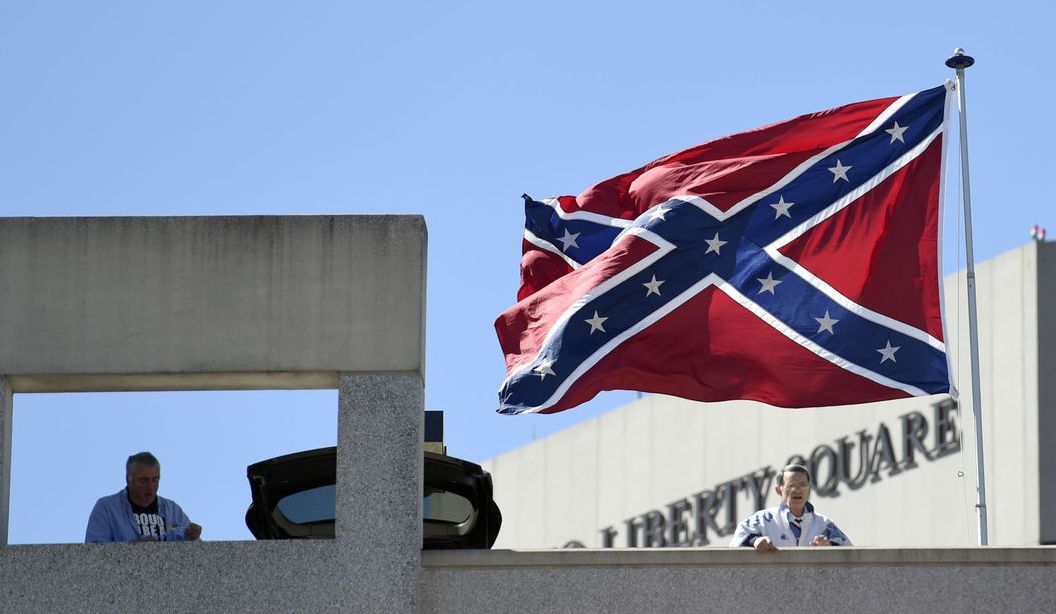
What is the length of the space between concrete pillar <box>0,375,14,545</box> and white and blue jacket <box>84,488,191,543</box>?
507 mm

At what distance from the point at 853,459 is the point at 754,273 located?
20.4 metres

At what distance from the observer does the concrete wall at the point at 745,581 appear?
1188cm

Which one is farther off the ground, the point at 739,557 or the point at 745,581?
the point at 739,557

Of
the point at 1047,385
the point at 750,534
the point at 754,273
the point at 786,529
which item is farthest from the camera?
the point at 1047,385

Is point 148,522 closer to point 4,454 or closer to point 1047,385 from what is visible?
point 4,454

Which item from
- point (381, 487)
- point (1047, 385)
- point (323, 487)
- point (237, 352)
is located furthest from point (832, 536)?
point (1047, 385)

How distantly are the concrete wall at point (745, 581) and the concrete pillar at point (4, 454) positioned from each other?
99.8 inches

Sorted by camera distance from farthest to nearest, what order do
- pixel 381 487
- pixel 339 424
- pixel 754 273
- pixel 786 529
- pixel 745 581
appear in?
pixel 754 273 < pixel 786 529 < pixel 339 424 < pixel 381 487 < pixel 745 581

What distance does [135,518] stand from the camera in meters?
12.5

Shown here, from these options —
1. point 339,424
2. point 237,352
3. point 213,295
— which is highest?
point 213,295

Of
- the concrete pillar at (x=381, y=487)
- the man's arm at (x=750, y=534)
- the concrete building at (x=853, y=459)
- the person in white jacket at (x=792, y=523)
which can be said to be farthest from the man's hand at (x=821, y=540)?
the concrete building at (x=853, y=459)

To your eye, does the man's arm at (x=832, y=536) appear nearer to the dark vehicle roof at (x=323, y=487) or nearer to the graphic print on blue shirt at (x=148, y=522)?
the dark vehicle roof at (x=323, y=487)

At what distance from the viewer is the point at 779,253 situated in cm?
1469

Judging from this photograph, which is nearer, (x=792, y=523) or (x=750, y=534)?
(x=750, y=534)
